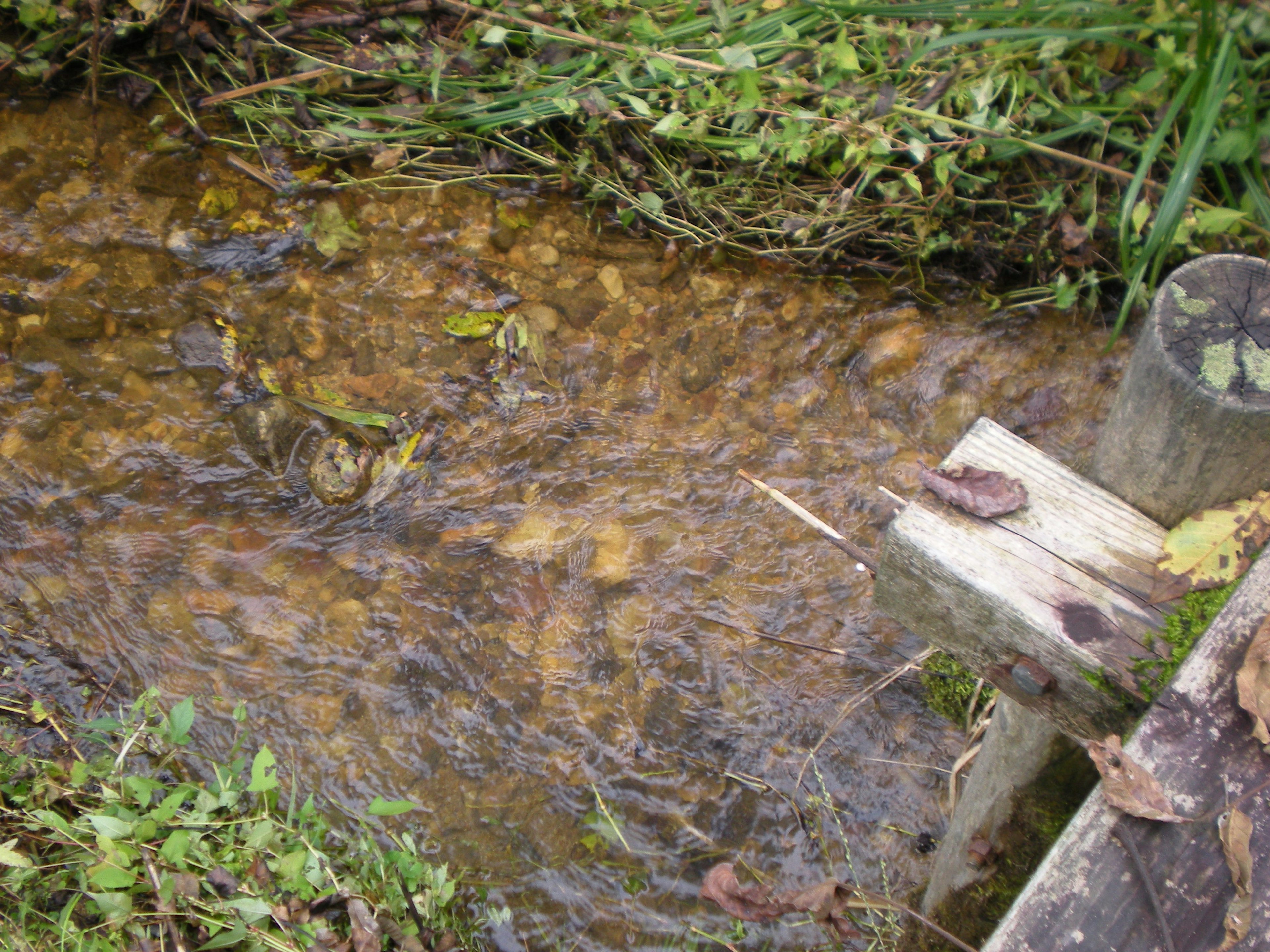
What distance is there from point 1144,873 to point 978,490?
542mm

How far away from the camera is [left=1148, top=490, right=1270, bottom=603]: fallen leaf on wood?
1.08m

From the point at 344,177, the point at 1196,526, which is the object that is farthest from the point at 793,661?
the point at 344,177

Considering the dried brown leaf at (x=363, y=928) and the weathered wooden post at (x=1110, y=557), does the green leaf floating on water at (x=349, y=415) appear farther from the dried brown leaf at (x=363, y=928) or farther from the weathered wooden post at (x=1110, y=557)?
the weathered wooden post at (x=1110, y=557)

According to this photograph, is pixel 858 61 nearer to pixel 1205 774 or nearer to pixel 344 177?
pixel 344 177

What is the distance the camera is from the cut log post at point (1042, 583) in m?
1.09

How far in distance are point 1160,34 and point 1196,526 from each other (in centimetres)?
171

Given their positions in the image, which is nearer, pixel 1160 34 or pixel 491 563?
pixel 1160 34

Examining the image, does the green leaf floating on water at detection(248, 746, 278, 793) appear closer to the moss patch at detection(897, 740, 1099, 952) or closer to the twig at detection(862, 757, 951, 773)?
the moss patch at detection(897, 740, 1099, 952)

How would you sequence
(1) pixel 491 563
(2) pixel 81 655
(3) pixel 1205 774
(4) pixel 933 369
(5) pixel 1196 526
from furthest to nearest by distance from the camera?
(4) pixel 933 369
(1) pixel 491 563
(2) pixel 81 655
(5) pixel 1196 526
(3) pixel 1205 774

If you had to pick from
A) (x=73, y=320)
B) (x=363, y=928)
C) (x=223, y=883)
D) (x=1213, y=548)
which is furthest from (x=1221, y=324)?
(x=73, y=320)

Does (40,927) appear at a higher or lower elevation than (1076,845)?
lower

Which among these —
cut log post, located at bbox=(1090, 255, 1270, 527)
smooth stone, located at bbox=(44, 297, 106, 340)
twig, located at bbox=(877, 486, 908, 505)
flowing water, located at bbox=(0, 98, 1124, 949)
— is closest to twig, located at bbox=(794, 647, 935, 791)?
flowing water, located at bbox=(0, 98, 1124, 949)

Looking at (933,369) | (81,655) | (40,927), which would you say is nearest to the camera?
(40,927)

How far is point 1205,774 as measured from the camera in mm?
929
